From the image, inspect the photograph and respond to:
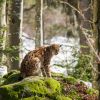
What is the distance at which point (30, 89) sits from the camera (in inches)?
354

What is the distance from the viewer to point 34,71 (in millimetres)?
10398

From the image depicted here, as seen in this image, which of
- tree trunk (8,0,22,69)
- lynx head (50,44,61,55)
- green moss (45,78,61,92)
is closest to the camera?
green moss (45,78,61,92)

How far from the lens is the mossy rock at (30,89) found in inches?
355

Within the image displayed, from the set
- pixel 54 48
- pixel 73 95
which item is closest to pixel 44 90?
pixel 73 95

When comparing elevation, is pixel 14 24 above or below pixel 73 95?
above

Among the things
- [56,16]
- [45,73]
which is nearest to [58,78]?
[45,73]

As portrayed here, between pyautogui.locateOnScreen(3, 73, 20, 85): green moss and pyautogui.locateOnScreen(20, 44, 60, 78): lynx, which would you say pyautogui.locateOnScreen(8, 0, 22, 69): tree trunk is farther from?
pyautogui.locateOnScreen(3, 73, 20, 85): green moss

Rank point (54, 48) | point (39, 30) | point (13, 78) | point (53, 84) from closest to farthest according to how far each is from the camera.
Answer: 1. point (53, 84)
2. point (13, 78)
3. point (54, 48)
4. point (39, 30)

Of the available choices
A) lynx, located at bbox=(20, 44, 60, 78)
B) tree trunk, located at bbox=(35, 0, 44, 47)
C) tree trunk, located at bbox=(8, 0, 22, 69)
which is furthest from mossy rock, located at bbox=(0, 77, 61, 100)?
tree trunk, located at bbox=(35, 0, 44, 47)

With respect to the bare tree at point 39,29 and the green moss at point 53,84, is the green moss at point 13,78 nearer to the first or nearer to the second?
the green moss at point 53,84

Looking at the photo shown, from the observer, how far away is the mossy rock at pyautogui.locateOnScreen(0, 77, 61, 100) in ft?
29.6

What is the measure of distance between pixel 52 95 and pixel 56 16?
36081 millimetres

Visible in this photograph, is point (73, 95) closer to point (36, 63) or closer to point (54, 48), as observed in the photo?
point (36, 63)

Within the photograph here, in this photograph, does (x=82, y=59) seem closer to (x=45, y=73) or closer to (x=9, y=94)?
(x=45, y=73)
